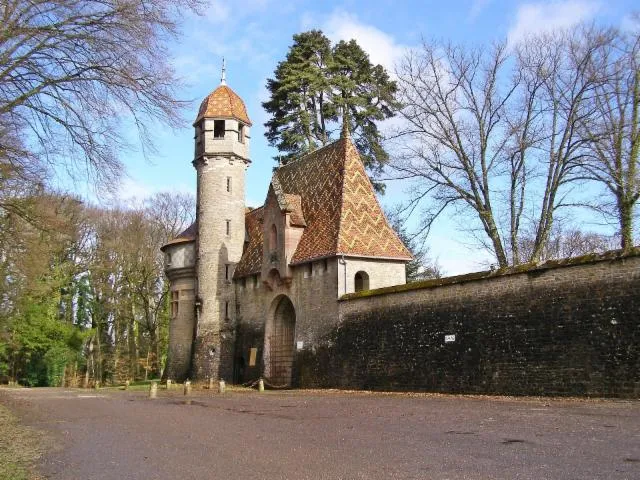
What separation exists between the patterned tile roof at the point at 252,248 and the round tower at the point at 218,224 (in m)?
0.46

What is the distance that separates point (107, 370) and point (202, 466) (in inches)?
1700

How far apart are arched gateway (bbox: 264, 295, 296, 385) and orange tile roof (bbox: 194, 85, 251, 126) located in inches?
434

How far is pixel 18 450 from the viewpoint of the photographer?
9.98 m

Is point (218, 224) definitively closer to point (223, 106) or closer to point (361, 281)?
point (223, 106)

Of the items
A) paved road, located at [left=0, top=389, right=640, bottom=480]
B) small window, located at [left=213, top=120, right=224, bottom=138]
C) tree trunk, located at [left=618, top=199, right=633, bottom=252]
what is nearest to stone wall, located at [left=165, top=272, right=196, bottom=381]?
small window, located at [left=213, top=120, right=224, bottom=138]

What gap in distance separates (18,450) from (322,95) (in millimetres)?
30879

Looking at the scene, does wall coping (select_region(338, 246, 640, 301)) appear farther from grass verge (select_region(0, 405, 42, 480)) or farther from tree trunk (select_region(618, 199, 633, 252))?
grass verge (select_region(0, 405, 42, 480))

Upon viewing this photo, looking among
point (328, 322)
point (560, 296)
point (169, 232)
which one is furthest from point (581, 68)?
point (169, 232)

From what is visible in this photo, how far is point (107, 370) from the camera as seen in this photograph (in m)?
48.2

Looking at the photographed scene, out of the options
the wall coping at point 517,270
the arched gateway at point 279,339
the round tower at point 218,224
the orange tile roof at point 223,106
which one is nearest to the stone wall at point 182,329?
the round tower at point 218,224

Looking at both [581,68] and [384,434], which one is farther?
[581,68]

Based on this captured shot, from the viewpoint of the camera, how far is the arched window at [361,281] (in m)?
26.6

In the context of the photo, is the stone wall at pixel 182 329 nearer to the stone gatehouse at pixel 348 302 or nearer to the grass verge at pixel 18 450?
the stone gatehouse at pixel 348 302

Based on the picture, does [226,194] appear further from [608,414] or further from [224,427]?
[608,414]
